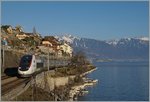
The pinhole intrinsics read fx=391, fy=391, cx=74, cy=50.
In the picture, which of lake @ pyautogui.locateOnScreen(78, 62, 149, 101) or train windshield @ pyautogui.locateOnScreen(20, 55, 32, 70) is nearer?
train windshield @ pyautogui.locateOnScreen(20, 55, 32, 70)

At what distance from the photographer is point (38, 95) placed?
23234mm

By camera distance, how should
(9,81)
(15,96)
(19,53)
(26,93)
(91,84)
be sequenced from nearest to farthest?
(15,96) < (26,93) < (9,81) < (19,53) < (91,84)

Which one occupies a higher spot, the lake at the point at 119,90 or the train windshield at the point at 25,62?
the train windshield at the point at 25,62

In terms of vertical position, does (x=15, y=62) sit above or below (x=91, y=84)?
above

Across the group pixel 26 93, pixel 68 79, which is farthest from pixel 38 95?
pixel 68 79

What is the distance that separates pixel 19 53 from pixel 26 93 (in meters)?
27.8

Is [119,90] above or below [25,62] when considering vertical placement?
below

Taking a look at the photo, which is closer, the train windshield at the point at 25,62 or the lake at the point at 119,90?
the train windshield at the point at 25,62

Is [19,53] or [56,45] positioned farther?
[56,45]

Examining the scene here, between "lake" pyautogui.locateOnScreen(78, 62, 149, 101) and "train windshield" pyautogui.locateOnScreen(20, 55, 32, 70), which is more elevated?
"train windshield" pyautogui.locateOnScreen(20, 55, 32, 70)

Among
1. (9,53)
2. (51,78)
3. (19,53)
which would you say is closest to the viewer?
(51,78)

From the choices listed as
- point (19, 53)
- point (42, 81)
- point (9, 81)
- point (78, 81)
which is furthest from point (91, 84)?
point (9, 81)

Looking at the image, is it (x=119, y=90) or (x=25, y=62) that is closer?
(x=25, y=62)

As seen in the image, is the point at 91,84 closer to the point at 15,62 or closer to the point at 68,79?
the point at 68,79
